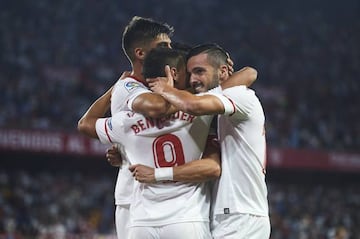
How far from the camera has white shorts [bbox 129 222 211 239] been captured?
14.2 feet

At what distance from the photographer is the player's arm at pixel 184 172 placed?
14.2ft

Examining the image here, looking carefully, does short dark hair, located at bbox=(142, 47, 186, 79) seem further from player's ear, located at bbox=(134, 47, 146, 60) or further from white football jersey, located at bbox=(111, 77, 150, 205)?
player's ear, located at bbox=(134, 47, 146, 60)

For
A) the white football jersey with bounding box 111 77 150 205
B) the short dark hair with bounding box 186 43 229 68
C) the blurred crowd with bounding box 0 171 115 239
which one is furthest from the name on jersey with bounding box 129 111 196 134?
the blurred crowd with bounding box 0 171 115 239

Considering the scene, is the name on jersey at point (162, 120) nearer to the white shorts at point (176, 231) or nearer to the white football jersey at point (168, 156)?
the white football jersey at point (168, 156)

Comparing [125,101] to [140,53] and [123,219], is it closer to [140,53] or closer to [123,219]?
[140,53]

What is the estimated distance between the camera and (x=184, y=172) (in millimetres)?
4332

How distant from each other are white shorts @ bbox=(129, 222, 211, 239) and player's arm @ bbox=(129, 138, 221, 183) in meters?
0.27

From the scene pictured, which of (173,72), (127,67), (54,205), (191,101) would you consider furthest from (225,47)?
(191,101)

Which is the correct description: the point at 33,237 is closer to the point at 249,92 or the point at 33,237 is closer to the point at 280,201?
the point at 280,201

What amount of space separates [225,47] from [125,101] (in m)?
21.8

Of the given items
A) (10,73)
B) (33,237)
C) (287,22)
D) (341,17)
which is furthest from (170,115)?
(341,17)

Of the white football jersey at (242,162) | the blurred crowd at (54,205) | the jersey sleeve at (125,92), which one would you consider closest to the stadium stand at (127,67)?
the blurred crowd at (54,205)

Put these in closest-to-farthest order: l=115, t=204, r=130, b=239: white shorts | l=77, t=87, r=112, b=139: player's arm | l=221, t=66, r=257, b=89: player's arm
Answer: l=221, t=66, r=257, b=89: player's arm → l=77, t=87, r=112, b=139: player's arm → l=115, t=204, r=130, b=239: white shorts

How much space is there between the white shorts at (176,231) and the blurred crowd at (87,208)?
30.8ft
